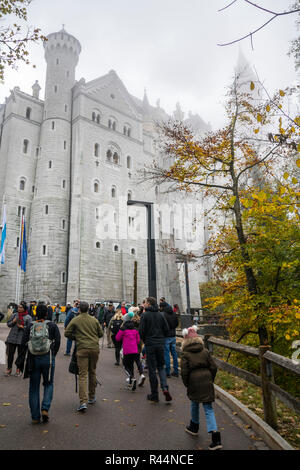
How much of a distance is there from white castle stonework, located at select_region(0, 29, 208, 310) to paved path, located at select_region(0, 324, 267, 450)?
24.4 meters

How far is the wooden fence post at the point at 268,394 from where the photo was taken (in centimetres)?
455

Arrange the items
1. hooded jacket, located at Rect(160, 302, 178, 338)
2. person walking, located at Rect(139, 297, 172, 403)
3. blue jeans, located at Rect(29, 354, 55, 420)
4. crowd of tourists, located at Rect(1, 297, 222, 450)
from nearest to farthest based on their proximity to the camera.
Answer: crowd of tourists, located at Rect(1, 297, 222, 450) → blue jeans, located at Rect(29, 354, 55, 420) → person walking, located at Rect(139, 297, 172, 403) → hooded jacket, located at Rect(160, 302, 178, 338)

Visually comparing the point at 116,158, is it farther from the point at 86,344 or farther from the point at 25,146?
the point at 86,344

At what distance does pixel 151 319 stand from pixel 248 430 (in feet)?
8.80

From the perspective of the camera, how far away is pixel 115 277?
34.0 metres

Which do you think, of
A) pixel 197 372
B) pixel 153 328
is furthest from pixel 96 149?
pixel 197 372

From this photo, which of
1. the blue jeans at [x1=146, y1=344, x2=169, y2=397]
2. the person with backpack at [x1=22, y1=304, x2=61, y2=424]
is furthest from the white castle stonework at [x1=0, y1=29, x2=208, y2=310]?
the person with backpack at [x1=22, y1=304, x2=61, y2=424]

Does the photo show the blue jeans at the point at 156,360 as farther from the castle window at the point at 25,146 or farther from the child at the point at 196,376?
the castle window at the point at 25,146

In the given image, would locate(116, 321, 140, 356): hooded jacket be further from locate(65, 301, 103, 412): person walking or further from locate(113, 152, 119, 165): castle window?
locate(113, 152, 119, 165): castle window

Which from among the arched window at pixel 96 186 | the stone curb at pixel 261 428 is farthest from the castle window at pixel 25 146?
the stone curb at pixel 261 428

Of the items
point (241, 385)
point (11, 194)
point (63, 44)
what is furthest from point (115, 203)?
point (241, 385)

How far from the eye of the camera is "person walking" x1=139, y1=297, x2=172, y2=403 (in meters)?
6.14

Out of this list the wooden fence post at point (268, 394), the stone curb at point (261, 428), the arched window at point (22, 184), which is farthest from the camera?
the arched window at point (22, 184)

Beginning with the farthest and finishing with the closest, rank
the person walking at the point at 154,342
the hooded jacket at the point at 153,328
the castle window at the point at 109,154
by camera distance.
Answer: the castle window at the point at 109,154 → the hooded jacket at the point at 153,328 → the person walking at the point at 154,342
